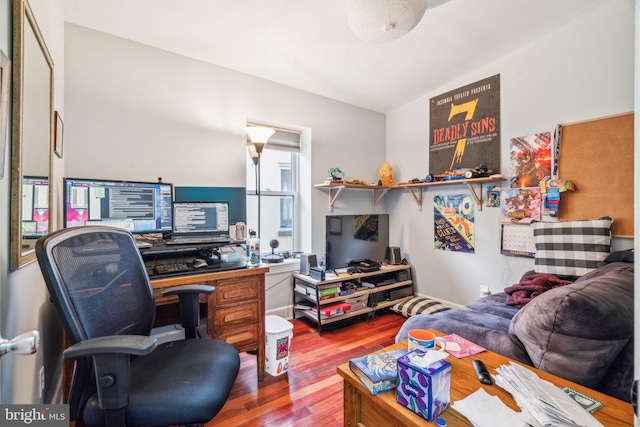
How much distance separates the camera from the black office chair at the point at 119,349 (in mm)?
842

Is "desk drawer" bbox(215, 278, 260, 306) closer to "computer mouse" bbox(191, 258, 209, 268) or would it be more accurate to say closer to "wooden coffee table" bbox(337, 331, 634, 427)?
"computer mouse" bbox(191, 258, 209, 268)

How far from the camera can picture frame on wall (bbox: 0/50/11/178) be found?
80 cm

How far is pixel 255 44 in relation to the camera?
7.48 feet

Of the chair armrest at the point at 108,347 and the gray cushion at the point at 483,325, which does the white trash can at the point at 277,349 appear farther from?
the chair armrest at the point at 108,347

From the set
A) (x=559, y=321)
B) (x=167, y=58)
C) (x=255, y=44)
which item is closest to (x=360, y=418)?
(x=559, y=321)

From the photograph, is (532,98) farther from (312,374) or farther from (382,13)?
(312,374)

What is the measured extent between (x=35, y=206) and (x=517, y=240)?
10.8ft

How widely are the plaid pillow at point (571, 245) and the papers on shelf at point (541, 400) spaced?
153 cm

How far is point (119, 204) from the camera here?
1762 millimetres

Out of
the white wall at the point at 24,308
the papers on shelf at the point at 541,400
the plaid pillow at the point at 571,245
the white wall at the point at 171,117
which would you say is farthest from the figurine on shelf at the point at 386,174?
the white wall at the point at 24,308

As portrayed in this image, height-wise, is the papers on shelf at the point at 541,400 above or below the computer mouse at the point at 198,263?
below

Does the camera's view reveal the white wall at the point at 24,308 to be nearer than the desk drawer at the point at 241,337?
Yes

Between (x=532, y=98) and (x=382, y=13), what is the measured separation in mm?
1791

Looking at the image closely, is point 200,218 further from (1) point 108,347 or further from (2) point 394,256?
(2) point 394,256
